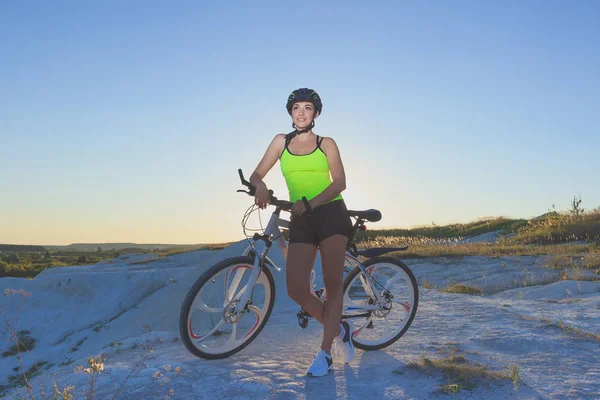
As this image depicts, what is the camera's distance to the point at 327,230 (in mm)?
4344

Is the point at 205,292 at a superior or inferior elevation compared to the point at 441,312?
superior

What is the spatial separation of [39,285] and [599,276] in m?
12.8

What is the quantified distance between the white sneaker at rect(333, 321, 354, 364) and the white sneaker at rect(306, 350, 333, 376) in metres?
0.34

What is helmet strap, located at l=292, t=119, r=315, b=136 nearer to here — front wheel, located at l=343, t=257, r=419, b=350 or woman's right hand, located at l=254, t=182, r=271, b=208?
woman's right hand, located at l=254, t=182, r=271, b=208

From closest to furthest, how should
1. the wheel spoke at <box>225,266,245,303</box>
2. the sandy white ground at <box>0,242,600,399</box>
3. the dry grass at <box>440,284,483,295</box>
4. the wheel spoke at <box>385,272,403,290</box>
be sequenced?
1. the sandy white ground at <box>0,242,600,399</box>
2. the wheel spoke at <box>225,266,245,303</box>
3. the wheel spoke at <box>385,272,403,290</box>
4. the dry grass at <box>440,284,483,295</box>

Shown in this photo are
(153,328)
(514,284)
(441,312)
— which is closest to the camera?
(441,312)

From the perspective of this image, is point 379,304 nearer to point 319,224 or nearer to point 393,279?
point 393,279

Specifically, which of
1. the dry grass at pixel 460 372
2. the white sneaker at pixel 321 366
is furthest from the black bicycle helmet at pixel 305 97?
the dry grass at pixel 460 372

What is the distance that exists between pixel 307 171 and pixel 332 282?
102 cm

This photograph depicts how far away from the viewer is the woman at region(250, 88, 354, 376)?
4.34m

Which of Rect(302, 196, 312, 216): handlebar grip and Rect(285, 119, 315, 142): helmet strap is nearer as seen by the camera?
Rect(302, 196, 312, 216): handlebar grip

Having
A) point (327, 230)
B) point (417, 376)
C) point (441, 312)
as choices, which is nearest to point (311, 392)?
point (417, 376)

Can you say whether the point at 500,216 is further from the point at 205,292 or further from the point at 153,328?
the point at 205,292

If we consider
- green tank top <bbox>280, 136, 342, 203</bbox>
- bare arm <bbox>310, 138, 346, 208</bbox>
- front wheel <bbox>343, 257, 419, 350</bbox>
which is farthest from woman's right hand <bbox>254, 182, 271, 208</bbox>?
front wheel <bbox>343, 257, 419, 350</bbox>
